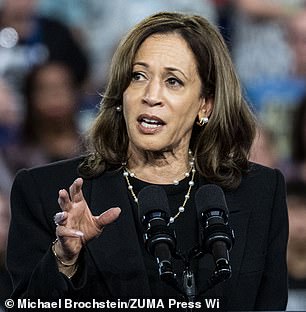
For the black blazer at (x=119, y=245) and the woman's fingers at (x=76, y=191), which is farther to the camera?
the black blazer at (x=119, y=245)

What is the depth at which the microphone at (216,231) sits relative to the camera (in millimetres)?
1448

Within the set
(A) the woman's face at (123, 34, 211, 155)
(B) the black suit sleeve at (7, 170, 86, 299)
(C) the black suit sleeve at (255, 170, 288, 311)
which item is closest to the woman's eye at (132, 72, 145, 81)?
(A) the woman's face at (123, 34, 211, 155)

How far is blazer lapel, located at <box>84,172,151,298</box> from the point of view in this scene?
68.0 inches

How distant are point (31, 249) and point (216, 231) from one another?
0.43 meters

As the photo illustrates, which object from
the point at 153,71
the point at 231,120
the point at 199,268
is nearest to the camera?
the point at 199,268

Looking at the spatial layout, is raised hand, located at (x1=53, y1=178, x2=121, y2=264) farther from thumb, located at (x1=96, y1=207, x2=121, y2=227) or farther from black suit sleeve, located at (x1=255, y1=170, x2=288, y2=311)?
black suit sleeve, located at (x1=255, y1=170, x2=288, y2=311)

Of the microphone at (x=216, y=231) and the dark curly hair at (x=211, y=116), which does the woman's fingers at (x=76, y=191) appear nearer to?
the microphone at (x=216, y=231)

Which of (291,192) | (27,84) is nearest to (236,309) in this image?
(291,192)

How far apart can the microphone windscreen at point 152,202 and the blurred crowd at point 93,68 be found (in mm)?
2106

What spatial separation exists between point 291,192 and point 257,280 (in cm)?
193

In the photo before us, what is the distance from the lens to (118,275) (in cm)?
174

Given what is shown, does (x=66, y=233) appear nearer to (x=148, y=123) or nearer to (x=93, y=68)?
(x=148, y=123)

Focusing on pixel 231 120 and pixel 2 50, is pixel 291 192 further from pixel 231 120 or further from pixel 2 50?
pixel 231 120

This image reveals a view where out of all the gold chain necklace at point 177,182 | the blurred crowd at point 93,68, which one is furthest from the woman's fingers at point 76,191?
the blurred crowd at point 93,68
